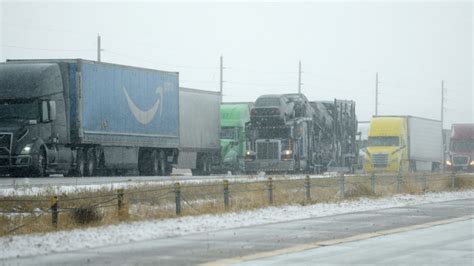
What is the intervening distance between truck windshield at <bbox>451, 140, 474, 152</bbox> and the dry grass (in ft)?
87.3

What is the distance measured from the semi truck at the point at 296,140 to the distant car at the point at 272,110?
49 mm

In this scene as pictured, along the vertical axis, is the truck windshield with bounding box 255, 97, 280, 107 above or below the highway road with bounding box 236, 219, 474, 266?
above

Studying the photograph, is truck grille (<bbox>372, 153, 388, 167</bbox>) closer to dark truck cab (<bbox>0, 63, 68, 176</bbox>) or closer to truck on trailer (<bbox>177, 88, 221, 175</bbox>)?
truck on trailer (<bbox>177, 88, 221, 175</bbox>)

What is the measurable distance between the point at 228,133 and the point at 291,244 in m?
33.3

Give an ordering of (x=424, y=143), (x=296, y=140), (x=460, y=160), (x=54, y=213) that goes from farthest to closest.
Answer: (x=460, y=160) < (x=424, y=143) < (x=296, y=140) < (x=54, y=213)

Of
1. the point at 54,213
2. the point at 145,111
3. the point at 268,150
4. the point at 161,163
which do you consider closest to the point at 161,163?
the point at 161,163

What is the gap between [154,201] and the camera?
23.5 meters

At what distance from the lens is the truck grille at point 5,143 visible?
32.7 m

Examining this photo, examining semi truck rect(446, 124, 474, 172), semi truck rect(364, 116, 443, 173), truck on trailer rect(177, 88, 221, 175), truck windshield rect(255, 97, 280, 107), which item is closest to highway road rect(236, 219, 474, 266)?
truck windshield rect(255, 97, 280, 107)

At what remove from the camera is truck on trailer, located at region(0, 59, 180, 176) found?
33406 millimetres

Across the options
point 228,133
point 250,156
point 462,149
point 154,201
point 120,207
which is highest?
point 228,133

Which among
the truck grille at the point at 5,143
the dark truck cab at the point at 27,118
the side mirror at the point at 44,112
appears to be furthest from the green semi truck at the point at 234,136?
the truck grille at the point at 5,143

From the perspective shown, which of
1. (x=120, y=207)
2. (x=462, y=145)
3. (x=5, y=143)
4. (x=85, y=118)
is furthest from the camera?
(x=462, y=145)

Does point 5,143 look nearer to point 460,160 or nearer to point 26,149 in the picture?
point 26,149
